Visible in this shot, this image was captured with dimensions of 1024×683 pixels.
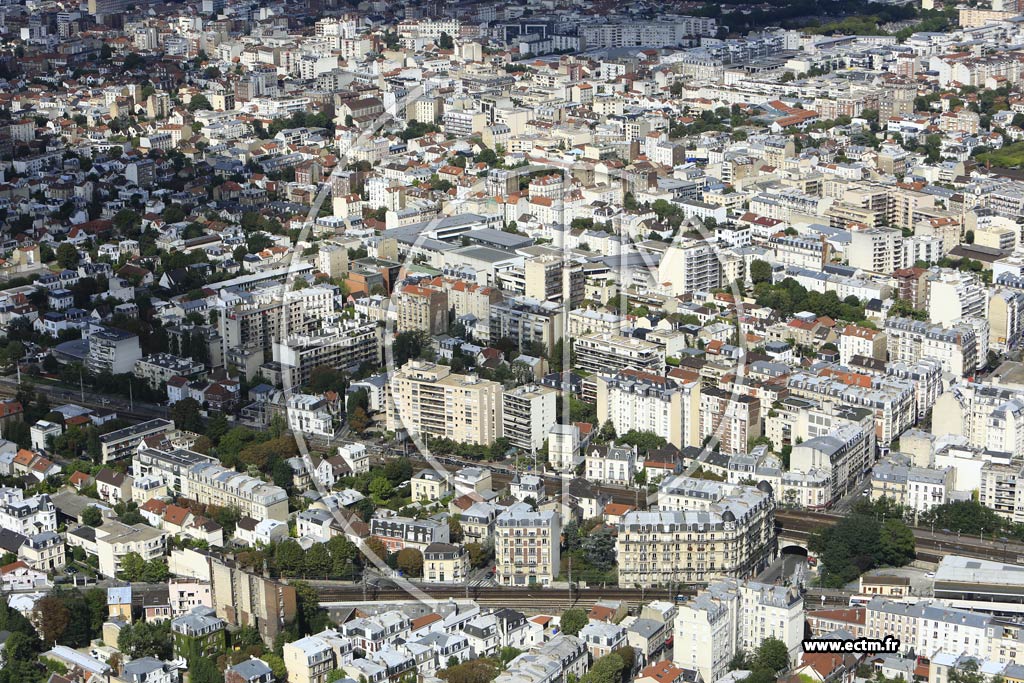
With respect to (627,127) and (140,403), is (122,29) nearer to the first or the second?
(627,127)

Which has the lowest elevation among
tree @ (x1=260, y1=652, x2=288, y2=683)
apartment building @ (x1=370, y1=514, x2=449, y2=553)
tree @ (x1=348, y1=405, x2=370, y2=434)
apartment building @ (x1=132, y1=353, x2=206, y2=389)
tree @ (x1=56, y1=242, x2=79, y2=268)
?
tree @ (x1=260, y1=652, x2=288, y2=683)

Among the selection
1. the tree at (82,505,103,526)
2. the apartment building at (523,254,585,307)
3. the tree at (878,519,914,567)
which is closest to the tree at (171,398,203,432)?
the tree at (82,505,103,526)

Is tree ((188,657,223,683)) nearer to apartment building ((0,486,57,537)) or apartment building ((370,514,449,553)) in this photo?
apartment building ((370,514,449,553))

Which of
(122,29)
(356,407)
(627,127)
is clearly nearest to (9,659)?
(356,407)

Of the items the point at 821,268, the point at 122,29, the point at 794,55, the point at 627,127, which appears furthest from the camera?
the point at 122,29

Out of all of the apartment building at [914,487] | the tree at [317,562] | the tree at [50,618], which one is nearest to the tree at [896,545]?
the apartment building at [914,487]

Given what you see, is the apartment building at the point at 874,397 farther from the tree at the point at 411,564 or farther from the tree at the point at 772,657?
the tree at the point at 772,657
